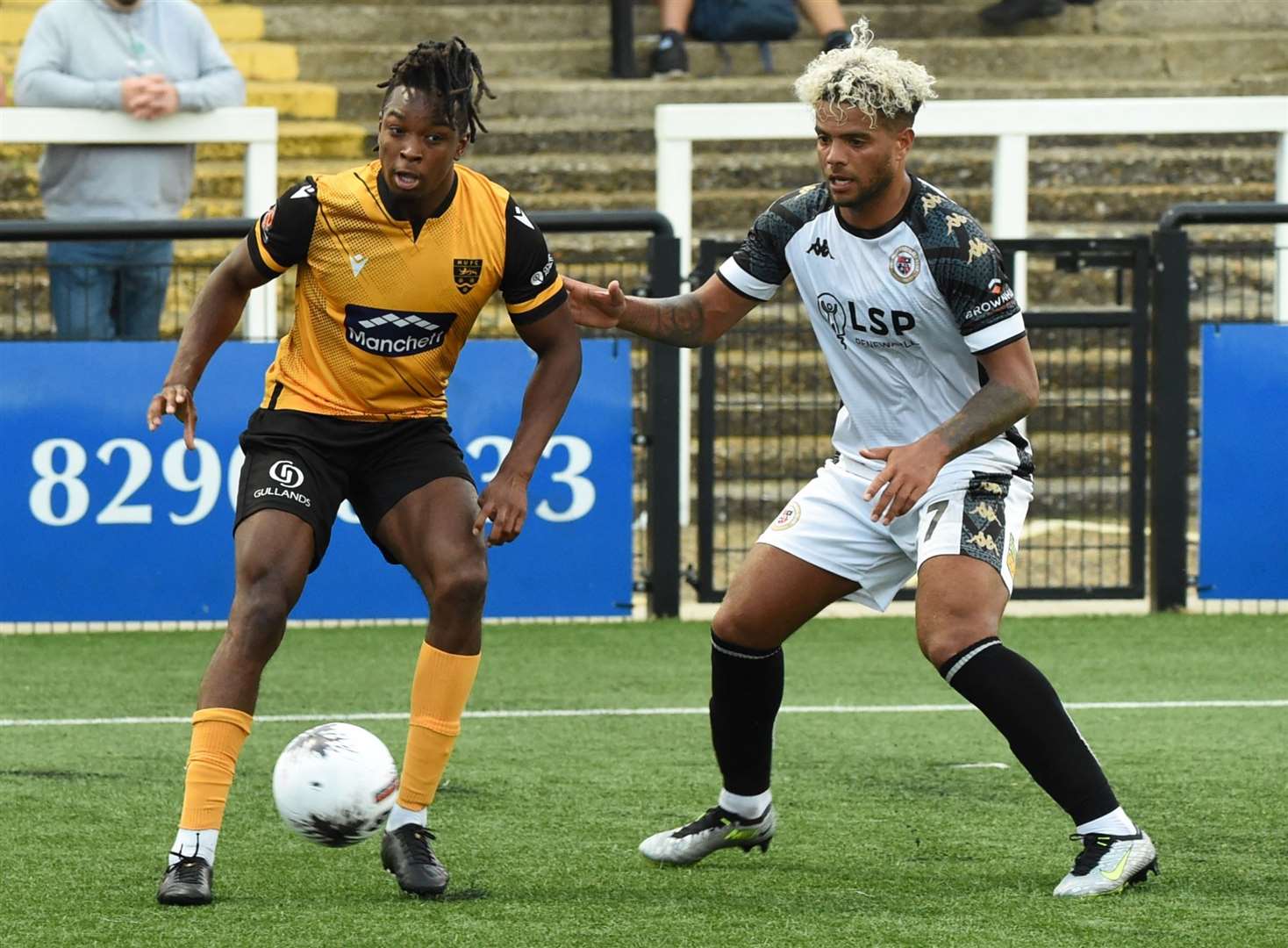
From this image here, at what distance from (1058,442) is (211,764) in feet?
21.0

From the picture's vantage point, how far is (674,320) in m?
6.12

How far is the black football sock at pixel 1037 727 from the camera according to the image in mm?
5383

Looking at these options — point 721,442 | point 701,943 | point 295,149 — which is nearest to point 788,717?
point 721,442

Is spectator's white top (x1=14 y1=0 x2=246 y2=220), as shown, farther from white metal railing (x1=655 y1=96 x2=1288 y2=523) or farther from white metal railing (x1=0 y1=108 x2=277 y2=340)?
white metal railing (x1=655 y1=96 x2=1288 y2=523)

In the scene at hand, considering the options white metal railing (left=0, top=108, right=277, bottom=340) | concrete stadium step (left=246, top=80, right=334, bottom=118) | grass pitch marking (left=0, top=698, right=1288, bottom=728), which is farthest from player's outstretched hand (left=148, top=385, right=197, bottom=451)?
concrete stadium step (left=246, top=80, right=334, bottom=118)

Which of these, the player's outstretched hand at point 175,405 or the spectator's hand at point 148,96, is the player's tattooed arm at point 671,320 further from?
the spectator's hand at point 148,96

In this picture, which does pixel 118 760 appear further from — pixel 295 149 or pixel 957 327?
pixel 295 149

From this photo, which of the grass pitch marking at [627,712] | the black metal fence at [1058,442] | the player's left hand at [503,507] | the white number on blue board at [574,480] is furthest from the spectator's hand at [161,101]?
the player's left hand at [503,507]

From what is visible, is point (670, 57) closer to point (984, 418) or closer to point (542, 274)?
point (542, 274)

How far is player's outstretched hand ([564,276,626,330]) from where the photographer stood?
5.92 m

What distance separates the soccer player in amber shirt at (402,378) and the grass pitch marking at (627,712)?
2.42m

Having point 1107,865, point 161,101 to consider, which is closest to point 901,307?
point 1107,865

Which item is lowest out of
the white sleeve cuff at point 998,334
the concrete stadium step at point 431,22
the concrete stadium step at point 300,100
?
the white sleeve cuff at point 998,334

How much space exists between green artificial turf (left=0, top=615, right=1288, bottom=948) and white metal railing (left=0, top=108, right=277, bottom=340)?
7.00 ft
